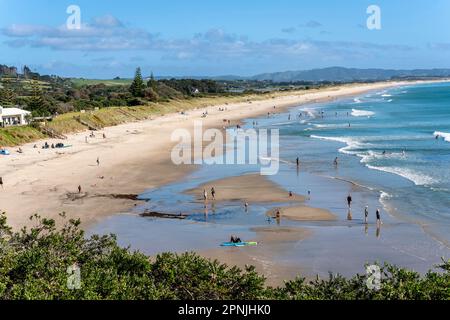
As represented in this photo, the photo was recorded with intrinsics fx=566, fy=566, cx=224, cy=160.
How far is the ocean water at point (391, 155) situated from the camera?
2537cm

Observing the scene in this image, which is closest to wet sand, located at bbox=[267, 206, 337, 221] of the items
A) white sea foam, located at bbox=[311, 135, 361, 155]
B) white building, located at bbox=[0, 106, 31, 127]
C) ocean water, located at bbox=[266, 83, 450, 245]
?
ocean water, located at bbox=[266, 83, 450, 245]

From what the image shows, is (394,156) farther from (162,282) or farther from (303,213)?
(162,282)

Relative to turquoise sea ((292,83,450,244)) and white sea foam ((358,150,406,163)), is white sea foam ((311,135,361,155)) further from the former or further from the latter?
white sea foam ((358,150,406,163))

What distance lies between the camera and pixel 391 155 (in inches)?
1576

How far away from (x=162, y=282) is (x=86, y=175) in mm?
24563

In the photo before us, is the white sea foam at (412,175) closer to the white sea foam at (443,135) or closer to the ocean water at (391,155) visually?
the ocean water at (391,155)

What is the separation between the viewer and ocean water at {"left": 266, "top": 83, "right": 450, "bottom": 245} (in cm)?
2537

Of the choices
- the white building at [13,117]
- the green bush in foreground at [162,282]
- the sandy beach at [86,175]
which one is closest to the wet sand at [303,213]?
the sandy beach at [86,175]

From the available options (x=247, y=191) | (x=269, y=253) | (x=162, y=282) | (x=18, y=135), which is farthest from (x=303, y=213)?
(x=18, y=135)

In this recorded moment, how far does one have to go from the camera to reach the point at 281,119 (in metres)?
76.0

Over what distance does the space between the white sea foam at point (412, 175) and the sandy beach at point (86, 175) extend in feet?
30.8
